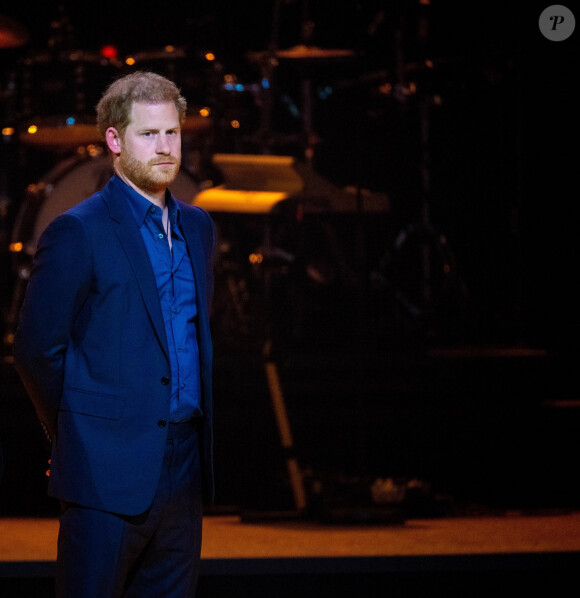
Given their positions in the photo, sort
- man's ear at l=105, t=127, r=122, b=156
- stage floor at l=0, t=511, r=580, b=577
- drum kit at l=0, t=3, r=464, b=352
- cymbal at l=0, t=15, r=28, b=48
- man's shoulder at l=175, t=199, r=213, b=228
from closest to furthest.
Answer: man's ear at l=105, t=127, r=122, b=156 < man's shoulder at l=175, t=199, r=213, b=228 < stage floor at l=0, t=511, r=580, b=577 < cymbal at l=0, t=15, r=28, b=48 < drum kit at l=0, t=3, r=464, b=352

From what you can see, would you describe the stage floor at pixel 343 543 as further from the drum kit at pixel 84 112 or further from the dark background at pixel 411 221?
the drum kit at pixel 84 112

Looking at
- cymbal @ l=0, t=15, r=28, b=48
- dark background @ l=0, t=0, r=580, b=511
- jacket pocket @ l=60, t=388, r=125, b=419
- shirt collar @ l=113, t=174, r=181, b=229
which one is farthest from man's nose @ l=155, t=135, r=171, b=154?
cymbal @ l=0, t=15, r=28, b=48

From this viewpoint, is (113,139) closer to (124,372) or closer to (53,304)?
(53,304)

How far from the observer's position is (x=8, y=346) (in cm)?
641

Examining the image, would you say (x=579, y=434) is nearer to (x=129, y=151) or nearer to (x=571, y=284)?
(x=571, y=284)

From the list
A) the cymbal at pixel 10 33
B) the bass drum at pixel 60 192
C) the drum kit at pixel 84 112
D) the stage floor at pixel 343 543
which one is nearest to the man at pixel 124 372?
the stage floor at pixel 343 543

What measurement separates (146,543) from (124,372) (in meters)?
0.39

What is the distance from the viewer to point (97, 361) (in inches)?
88.6

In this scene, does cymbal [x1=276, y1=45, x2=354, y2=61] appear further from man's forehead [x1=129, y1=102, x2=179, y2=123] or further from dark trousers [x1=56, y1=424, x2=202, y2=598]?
dark trousers [x1=56, y1=424, x2=202, y2=598]

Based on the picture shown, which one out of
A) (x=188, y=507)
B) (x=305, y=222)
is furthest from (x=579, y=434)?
(x=188, y=507)

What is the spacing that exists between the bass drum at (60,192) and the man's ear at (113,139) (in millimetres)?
3957

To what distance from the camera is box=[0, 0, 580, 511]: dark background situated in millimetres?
5145

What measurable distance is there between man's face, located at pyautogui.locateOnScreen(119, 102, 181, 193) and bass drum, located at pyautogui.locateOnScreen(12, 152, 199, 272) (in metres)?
3.99

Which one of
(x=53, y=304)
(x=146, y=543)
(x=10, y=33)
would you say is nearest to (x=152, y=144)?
(x=53, y=304)
